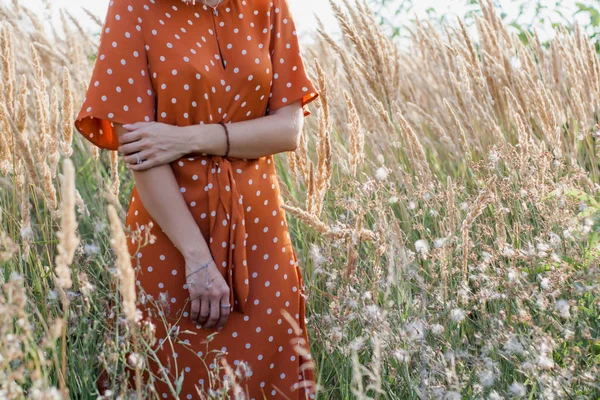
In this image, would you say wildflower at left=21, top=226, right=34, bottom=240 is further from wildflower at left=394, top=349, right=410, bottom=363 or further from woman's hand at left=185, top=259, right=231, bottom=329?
wildflower at left=394, top=349, right=410, bottom=363

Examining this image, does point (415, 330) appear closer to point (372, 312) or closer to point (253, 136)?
point (372, 312)

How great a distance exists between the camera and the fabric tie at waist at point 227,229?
1.93m

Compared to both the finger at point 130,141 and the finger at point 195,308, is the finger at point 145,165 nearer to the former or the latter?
the finger at point 130,141

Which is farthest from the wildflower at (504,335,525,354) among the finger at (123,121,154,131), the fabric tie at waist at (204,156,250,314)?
the finger at (123,121,154,131)

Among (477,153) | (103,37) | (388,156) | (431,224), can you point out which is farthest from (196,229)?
(477,153)

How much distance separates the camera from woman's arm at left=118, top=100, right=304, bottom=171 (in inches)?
72.4

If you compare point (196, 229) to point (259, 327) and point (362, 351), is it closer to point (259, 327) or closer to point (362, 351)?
point (259, 327)

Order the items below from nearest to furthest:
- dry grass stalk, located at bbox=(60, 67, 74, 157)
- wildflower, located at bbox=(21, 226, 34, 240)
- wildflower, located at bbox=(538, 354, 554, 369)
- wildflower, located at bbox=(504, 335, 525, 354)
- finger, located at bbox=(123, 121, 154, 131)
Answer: wildflower, located at bbox=(538, 354, 554, 369)
wildflower, located at bbox=(504, 335, 525, 354)
finger, located at bbox=(123, 121, 154, 131)
wildflower, located at bbox=(21, 226, 34, 240)
dry grass stalk, located at bbox=(60, 67, 74, 157)

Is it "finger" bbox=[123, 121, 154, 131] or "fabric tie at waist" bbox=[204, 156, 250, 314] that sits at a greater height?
"finger" bbox=[123, 121, 154, 131]

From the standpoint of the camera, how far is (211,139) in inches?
75.0

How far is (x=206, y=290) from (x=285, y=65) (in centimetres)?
67

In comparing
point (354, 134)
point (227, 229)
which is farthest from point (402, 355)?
point (354, 134)

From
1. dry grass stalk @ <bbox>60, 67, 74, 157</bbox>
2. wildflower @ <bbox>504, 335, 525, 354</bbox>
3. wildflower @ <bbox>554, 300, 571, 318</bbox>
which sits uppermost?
dry grass stalk @ <bbox>60, 67, 74, 157</bbox>

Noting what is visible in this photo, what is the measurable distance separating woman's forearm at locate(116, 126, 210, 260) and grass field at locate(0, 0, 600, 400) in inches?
4.8
